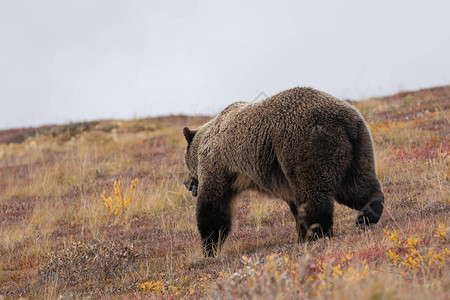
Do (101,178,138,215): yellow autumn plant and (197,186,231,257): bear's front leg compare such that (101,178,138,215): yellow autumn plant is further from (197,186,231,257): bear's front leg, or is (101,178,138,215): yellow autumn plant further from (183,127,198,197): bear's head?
(197,186,231,257): bear's front leg

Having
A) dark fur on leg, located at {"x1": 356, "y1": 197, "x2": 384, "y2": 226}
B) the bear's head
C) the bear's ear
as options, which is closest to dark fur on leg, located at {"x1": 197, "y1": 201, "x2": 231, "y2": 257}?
the bear's head

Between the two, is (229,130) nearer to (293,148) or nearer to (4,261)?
(293,148)

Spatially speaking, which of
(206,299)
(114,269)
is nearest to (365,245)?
(206,299)

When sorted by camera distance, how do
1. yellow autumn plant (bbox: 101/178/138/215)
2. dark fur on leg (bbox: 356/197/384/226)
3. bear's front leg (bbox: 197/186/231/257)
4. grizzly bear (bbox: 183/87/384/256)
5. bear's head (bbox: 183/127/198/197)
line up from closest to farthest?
grizzly bear (bbox: 183/87/384/256) → dark fur on leg (bbox: 356/197/384/226) → bear's front leg (bbox: 197/186/231/257) → bear's head (bbox: 183/127/198/197) → yellow autumn plant (bbox: 101/178/138/215)

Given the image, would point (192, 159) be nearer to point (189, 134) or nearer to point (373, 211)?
point (189, 134)

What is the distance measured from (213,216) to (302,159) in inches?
74.0

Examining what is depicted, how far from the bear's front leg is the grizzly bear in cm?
1

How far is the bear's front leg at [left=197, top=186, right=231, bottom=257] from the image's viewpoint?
593 centimetres

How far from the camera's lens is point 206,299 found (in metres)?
3.68

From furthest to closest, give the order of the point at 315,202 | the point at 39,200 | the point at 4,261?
1. the point at 39,200
2. the point at 4,261
3. the point at 315,202

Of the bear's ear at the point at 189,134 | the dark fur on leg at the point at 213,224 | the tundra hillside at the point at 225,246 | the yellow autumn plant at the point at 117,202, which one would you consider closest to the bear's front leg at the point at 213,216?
the dark fur on leg at the point at 213,224

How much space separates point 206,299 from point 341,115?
236 cm

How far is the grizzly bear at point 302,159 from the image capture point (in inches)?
179

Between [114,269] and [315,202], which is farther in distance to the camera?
[114,269]
